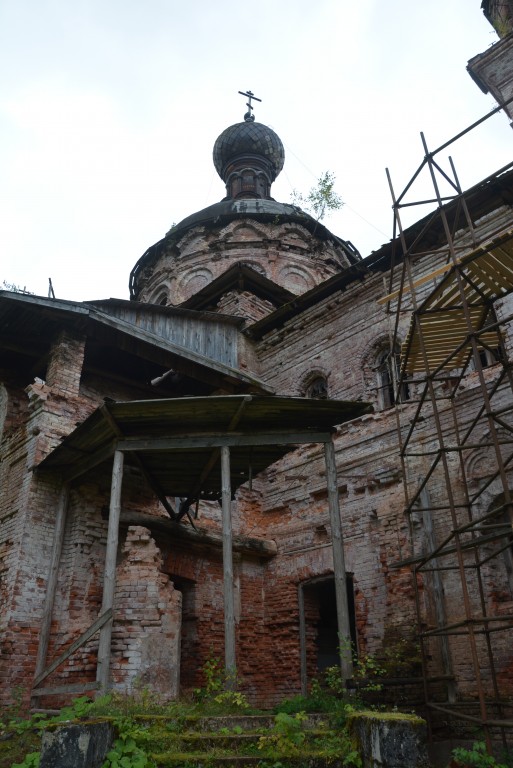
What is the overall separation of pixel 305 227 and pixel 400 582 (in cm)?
1540

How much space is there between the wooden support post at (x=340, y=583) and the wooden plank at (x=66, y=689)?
270cm

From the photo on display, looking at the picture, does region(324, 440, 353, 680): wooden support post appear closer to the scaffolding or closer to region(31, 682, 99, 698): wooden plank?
the scaffolding

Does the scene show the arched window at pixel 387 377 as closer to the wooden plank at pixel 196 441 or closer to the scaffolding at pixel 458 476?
the scaffolding at pixel 458 476

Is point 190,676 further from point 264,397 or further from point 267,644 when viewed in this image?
point 264,397

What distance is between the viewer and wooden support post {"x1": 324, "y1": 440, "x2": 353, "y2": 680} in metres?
7.09

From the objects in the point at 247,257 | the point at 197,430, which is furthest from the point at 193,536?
the point at 247,257

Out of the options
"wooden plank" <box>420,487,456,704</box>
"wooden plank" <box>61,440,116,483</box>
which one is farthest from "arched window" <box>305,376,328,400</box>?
"wooden plank" <box>61,440,116,483</box>

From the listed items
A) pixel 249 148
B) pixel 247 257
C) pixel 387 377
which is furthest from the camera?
pixel 249 148

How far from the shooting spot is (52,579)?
28.7 feet

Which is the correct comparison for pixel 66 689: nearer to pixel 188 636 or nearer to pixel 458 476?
pixel 188 636

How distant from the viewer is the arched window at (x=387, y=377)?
11188 millimetres

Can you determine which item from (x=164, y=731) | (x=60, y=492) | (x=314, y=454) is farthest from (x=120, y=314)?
(x=164, y=731)

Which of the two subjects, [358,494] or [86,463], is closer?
[86,463]

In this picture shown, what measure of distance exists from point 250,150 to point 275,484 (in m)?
17.9
